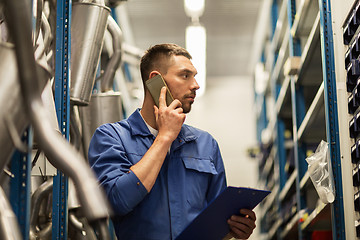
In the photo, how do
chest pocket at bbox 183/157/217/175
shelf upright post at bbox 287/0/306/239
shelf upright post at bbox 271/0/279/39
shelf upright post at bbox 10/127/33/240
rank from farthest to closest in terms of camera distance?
shelf upright post at bbox 271/0/279/39 < shelf upright post at bbox 287/0/306/239 < chest pocket at bbox 183/157/217/175 < shelf upright post at bbox 10/127/33/240

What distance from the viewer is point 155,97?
2939 millimetres

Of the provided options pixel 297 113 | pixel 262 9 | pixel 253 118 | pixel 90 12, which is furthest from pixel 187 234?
pixel 253 118

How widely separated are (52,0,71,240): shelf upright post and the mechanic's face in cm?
61

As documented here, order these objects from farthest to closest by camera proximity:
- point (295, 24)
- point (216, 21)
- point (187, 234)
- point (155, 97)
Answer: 1. point (216, 21)
2. point (295, 24)
3. point (155, 97)
4. point (187, 234)

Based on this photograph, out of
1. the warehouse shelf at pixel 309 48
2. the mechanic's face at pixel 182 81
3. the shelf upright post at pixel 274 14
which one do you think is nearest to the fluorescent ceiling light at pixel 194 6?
the shelf upright post at pixel 274 14

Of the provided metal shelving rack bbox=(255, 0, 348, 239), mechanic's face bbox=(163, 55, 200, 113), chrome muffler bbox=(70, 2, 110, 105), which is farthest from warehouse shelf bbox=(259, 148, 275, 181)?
mechanic's face bbox=(163, 55, 200, 113)

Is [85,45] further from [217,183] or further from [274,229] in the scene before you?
[274,229]

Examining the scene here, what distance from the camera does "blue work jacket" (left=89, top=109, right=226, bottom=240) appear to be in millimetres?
2523

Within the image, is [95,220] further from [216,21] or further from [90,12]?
[216,21]

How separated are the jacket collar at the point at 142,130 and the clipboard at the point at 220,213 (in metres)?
0.56

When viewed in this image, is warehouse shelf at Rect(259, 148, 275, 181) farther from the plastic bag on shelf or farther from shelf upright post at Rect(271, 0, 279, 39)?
the plastic bag on shelf

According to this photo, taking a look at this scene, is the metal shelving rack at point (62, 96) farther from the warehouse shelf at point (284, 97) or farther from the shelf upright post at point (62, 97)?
the warehouse shelf at point (284, 97)

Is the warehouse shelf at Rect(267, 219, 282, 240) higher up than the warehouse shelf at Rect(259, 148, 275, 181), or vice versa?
the warehouse shelf at Rect(259, 148, 275, 181)

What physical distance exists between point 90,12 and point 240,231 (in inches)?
67.3
